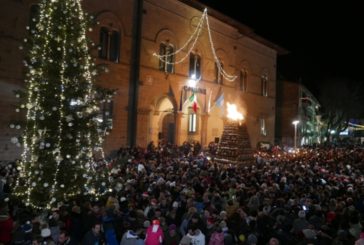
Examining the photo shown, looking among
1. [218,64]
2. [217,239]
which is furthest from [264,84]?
[217,239]

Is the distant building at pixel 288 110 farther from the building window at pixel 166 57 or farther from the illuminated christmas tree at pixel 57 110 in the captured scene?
the illuminated christmas tree at pixel 57 110

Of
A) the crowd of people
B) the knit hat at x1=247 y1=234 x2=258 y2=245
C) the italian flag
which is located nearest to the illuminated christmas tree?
the crowd of people

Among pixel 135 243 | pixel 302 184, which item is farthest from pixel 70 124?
pixel 302 184

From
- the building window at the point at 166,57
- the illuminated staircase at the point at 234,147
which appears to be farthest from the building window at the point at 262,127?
the illuminated staircase at the point at 234,147

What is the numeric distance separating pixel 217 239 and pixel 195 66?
21339 millimetres

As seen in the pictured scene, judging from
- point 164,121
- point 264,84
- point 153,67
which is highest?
point 264,84

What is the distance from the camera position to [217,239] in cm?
736

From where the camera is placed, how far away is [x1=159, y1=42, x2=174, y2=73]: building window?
80.4 ft

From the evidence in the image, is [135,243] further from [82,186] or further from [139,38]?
[139,38]

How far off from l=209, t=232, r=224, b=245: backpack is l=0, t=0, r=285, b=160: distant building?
32.3 ft

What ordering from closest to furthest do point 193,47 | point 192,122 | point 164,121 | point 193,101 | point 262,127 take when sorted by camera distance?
point 193,101 → point 164,121 → point 193,47 → point 192,122 → point 262,127

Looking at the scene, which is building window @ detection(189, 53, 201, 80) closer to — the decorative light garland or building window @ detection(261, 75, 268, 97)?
the decorative light garland

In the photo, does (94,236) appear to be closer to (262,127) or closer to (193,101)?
(193,101)

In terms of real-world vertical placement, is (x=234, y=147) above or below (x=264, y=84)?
below
